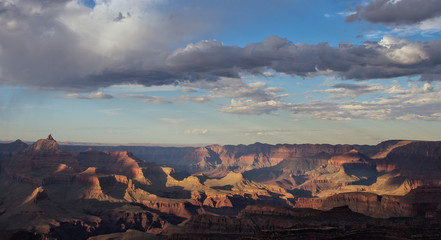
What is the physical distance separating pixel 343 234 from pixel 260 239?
2606 cm

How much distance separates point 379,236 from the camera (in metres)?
150

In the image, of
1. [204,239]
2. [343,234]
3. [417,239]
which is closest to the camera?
[417,239]

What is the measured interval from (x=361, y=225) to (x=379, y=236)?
51.3 meters

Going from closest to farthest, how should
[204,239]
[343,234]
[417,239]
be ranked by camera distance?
[417,239]
[343,234]
[204,239]

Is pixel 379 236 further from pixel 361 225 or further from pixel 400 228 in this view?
pixel 361 225

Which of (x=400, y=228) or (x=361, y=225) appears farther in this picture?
(x=361, y=225)

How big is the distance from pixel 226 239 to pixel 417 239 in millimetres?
77149

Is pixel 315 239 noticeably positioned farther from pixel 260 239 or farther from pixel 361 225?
pixel 361 225

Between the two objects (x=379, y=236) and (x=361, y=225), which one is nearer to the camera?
(x=379, y=236)

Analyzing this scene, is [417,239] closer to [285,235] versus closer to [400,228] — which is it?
[400,228]

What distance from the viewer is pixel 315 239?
490 ft

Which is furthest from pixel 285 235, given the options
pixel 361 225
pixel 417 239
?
pixel 361 225

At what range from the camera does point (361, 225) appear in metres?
200

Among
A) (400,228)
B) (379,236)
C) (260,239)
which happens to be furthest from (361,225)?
(260,239)
